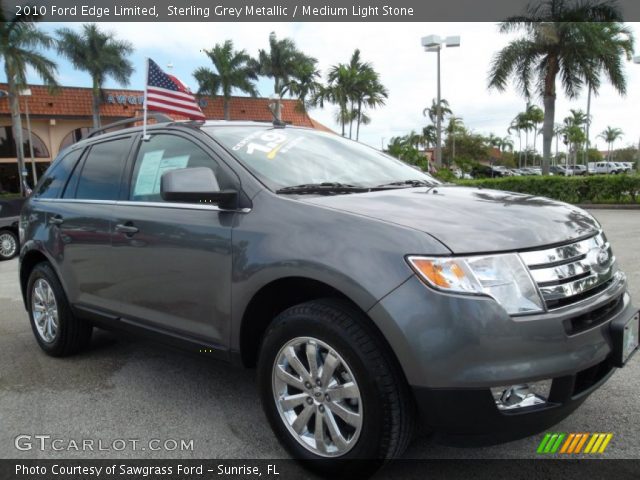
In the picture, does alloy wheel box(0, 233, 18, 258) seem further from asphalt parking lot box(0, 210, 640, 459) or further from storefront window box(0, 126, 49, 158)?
storefront window box(0, 126, 49, 158)

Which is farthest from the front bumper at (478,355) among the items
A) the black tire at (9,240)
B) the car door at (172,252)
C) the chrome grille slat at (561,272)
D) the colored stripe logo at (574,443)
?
the black tire at (9,240)

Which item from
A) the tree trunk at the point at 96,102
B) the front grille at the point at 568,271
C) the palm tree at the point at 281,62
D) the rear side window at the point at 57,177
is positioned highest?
the palm tree at the point at 281,62

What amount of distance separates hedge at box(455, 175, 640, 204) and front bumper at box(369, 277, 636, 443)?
Answer: 13.9 metres

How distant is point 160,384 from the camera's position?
365cm

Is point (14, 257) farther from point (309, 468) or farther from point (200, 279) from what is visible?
point (309, 468)

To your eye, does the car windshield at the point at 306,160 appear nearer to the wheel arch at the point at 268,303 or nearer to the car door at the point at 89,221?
the wheel arch at the point at 268,303

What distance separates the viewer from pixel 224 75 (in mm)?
37406

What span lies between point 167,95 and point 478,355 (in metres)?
3.18

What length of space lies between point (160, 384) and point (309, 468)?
5.16 feet

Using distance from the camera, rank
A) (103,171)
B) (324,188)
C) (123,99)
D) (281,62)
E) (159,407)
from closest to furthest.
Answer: (324,188) < (159,407) < (103,171) < (123,99) < (281,62)

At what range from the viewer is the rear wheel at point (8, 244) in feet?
37.0

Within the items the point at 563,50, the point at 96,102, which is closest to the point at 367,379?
the point at 563,50

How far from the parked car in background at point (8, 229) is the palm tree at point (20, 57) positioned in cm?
2046

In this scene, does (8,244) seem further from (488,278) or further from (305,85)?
(305,85)
